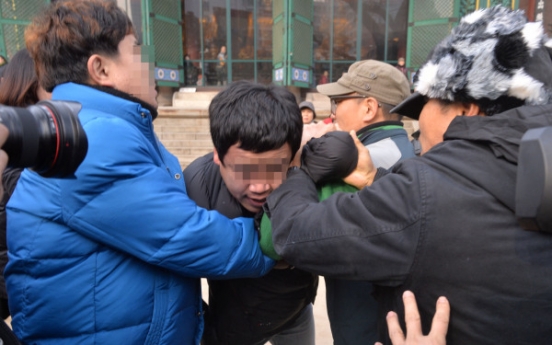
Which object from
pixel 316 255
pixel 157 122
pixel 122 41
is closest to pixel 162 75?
pixel 157 122

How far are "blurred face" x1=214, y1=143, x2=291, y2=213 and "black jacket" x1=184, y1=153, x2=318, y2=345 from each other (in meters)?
0.11

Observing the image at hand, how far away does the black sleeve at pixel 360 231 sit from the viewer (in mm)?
842

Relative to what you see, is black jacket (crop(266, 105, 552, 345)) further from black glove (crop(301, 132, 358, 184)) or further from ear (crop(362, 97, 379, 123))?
ear (crop(362, 97, 379, 123))

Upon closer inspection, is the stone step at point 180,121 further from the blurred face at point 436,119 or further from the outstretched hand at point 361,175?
the blurred face at point 436,119

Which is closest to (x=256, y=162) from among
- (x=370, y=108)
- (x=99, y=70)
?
(x=99, y=70)

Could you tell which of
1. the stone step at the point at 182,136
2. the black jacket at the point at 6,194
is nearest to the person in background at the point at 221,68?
the stone step at the point at 182,136

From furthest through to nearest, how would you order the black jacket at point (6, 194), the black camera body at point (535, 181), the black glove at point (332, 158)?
the black jacket at point (6, 194), the black glove at point (332, 158), the black camera body at point (535, 181)

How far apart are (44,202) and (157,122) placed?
7.11 meters

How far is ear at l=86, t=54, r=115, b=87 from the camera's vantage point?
1.13m

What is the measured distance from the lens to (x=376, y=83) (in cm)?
187

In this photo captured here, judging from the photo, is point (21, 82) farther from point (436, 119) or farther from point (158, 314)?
point (436, 119)

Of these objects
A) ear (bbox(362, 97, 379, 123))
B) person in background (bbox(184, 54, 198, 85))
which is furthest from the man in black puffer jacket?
person in background (bbox(184, 54, 198, 85))

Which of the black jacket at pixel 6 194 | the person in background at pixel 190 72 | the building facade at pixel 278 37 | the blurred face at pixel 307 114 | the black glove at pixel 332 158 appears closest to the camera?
the black glove at pixel 332 158

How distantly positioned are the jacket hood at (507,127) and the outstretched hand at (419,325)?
34cm
